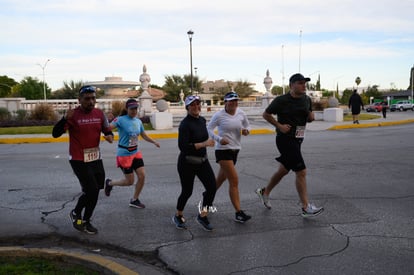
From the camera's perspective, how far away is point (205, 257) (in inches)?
173

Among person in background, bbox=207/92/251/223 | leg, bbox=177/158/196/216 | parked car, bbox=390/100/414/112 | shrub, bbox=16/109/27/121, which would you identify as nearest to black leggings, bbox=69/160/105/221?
leg, bbox=177/158/196/216

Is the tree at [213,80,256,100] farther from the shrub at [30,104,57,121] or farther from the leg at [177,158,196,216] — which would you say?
the leg at [177,158,196,216]

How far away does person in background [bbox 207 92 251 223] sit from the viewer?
5.48 meters

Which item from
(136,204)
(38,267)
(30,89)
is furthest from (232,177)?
(30,89)

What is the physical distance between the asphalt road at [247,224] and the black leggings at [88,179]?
37cm

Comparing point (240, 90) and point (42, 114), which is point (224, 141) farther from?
point (240, 90)

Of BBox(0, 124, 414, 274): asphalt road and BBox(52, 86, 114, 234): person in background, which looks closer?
BBox(0, 124, 414, 274): asphalt road

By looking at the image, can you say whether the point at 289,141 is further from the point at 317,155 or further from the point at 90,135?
the point at 317,155

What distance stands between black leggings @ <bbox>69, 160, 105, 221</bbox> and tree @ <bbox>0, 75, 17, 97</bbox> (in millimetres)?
87467

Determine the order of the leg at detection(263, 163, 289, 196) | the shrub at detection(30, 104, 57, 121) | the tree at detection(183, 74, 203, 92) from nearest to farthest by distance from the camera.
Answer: the leg at detection(263, 163, 289, 196), the shrub at detection(30, 104, 57, 121), the tree at detection(183, 74, 203, 92)

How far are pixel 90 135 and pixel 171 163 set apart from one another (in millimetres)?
5452

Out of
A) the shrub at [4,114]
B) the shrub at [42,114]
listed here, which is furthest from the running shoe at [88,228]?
the shrub at [4,114]

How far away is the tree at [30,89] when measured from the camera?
7850 cm

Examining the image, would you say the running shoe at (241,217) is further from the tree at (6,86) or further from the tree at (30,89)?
the tree at (6,86)
